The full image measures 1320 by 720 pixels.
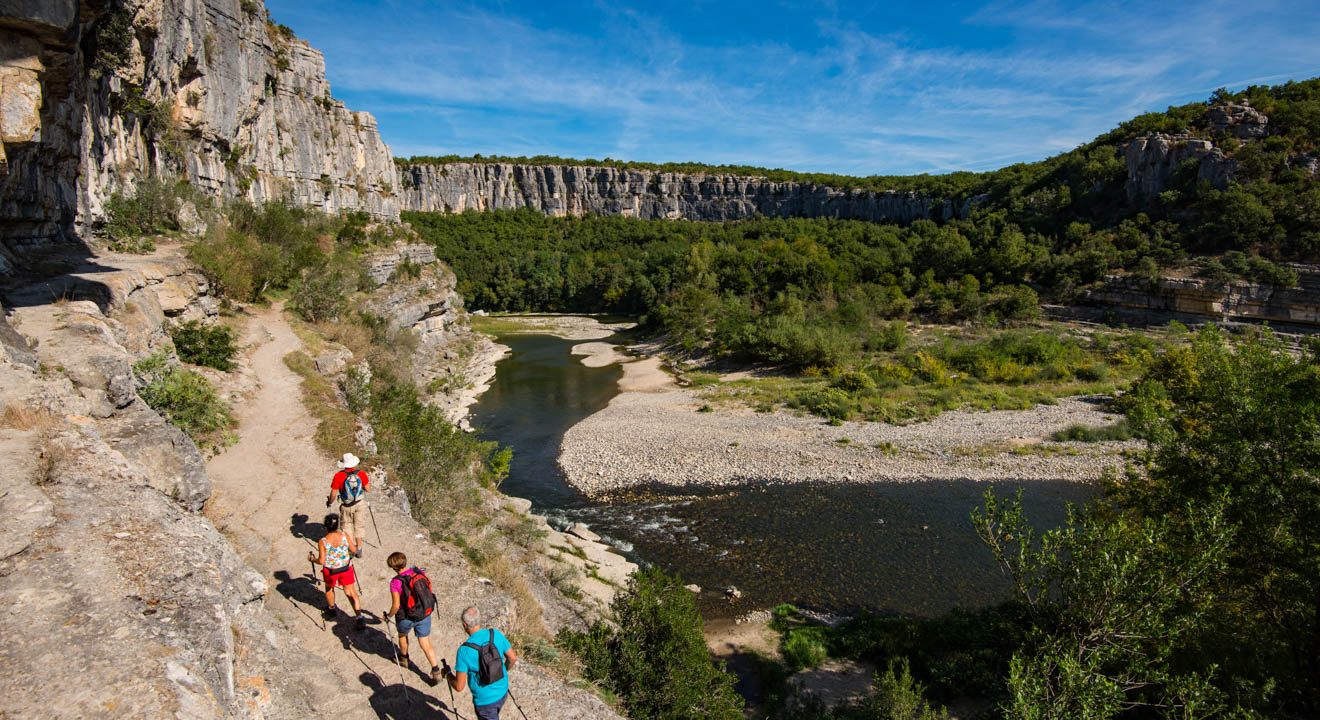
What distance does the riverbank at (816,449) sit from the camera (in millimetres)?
20031

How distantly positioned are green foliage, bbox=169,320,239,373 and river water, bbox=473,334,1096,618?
9124 mm

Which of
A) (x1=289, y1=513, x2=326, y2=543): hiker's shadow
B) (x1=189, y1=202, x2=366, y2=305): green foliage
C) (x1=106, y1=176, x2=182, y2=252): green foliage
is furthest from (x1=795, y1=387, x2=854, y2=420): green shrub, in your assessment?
(x1=106, y1=176, x2=182, y2=252): green foliage

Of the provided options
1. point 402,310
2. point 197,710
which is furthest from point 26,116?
point 402,310

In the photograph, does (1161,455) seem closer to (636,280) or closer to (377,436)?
(377,436)

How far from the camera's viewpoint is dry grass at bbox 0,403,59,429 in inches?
212

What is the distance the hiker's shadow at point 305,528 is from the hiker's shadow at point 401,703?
8.81 feet

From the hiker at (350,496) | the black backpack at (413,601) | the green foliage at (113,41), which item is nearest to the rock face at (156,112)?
the green foliage at (113,41)

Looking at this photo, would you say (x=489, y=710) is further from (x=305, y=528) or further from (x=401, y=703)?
(x=305, y=528)

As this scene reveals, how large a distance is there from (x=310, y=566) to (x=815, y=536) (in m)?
12.6

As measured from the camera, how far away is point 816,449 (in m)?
22.4

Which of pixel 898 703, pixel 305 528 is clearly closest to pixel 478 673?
pixel 305 528

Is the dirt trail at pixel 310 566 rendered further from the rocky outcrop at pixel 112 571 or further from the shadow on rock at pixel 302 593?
the rocky outcrop at pixel 112 571

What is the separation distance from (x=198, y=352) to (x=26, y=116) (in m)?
7.13

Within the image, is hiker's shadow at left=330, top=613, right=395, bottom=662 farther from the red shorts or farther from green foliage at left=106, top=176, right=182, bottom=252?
green foliage at left=106, top=176, right=182, bottom=252
